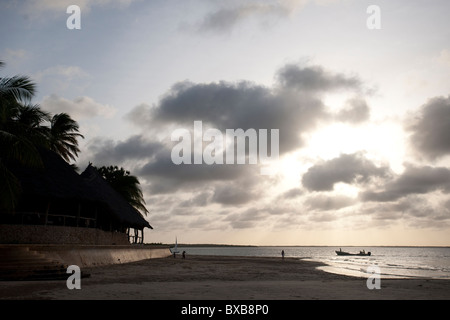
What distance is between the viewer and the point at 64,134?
115 feet

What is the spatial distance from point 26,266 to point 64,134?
21.2 m

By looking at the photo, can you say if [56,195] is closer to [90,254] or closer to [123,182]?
[90,254]

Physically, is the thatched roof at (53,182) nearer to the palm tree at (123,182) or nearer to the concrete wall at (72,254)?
the concrete wall at (72,254)

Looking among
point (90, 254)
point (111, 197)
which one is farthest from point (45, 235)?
point (111, 197)

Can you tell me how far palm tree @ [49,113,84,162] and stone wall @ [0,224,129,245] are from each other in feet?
36.9

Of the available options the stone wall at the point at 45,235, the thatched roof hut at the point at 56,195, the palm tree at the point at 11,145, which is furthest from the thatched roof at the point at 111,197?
the palm tree at the point at 11,145

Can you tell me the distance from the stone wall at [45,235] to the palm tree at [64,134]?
11.2 m

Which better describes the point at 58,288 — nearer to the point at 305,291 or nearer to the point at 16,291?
the point at 16,291

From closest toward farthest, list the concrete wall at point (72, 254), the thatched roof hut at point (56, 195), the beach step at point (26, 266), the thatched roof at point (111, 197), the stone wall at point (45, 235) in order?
the beach step at point (26, 266), the concrete wall at point (72, 254), the stone wall at point (45, 235), the thatched roof hut at point (56, 195), the thatched roof at point (111, 197)

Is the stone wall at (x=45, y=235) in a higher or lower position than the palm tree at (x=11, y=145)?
lower

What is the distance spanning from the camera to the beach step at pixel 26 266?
15.3 metres
